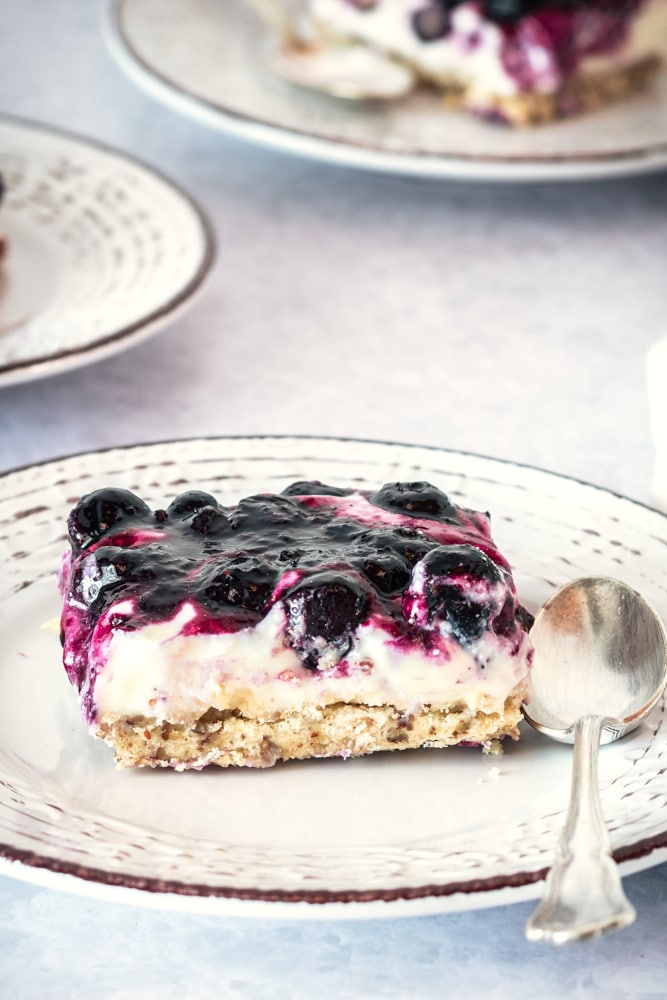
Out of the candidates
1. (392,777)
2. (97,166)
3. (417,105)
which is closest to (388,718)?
(392,777)

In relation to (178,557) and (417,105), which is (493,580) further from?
(417,105)

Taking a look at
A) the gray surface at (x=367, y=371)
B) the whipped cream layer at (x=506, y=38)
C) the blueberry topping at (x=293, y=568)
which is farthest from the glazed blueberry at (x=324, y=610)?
the whipped cream layer at (x=506, y=38)

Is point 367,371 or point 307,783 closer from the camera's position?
point 307,783

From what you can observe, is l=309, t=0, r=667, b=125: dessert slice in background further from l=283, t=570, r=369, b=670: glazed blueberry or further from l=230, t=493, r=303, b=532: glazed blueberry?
l=283, t=570, r=369, b=670: glazed blueberry

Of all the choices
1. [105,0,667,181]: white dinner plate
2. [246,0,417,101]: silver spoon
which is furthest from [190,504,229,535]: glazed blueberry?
[246,0,417,101]: silver spoon

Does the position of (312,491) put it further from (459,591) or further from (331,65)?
(331,65)

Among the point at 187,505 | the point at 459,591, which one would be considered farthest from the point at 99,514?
the point at 459,591
